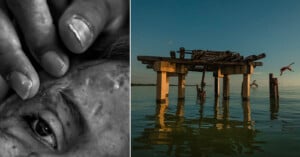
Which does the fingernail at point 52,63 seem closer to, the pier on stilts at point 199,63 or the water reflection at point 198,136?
the water reflection at point 198,136

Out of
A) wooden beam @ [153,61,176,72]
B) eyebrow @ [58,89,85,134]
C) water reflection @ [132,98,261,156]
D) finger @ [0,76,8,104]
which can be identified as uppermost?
wooden beam @ [153,61,176,72]

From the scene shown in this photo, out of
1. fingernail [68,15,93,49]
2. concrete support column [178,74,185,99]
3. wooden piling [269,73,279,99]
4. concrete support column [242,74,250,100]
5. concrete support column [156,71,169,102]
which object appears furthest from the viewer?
wooden piling [269,73,279,99]

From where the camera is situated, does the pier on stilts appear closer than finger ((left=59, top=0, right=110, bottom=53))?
No

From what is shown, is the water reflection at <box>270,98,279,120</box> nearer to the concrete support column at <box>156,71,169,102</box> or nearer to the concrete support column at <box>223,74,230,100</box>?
the concrete support column at <box>223,74,230,100</box>

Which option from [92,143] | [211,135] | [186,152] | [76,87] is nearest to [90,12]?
[76,87]

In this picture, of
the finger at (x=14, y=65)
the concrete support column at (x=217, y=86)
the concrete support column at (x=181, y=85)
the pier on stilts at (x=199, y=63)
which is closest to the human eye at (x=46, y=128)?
the finger at (x=14, y=65)

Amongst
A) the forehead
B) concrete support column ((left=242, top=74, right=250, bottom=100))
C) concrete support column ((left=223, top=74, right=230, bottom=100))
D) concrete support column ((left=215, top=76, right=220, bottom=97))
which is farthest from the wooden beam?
the forehead

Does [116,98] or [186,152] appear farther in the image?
[186,152]

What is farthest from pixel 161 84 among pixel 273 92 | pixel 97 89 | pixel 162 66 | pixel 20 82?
pixel 20 82

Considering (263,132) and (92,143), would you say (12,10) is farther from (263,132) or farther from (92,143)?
(263,132)
